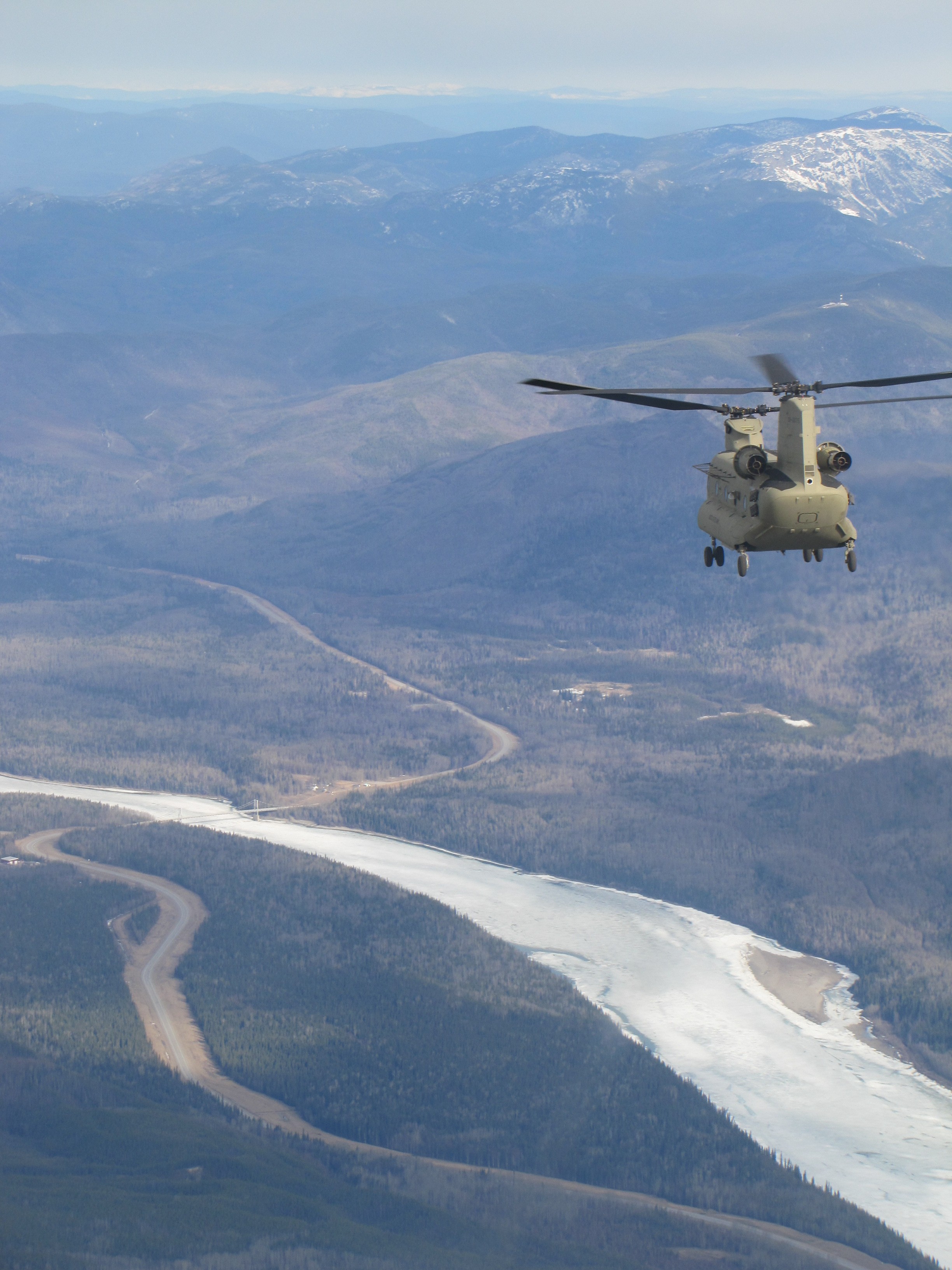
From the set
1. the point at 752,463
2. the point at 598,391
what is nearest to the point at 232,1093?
the point at 752,463

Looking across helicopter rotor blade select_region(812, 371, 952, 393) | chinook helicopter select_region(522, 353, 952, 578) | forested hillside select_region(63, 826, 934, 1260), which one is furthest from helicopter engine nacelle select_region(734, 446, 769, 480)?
forested hillside select_region(63, 826, 934, 1260)

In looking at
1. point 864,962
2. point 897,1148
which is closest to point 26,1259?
point 897,1148

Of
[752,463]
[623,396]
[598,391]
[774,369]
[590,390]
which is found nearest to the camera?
[598,391]

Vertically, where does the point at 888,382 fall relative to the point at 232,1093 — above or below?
above

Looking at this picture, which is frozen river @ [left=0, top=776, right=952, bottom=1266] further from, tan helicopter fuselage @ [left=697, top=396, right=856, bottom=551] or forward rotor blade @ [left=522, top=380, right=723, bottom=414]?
forward rotor blade @ [left=522, top=380, right=723, bottom=414]

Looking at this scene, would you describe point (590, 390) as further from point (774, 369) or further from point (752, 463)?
point (774, 369)

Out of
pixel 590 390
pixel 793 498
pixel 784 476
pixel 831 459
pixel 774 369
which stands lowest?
pixel 793 498
